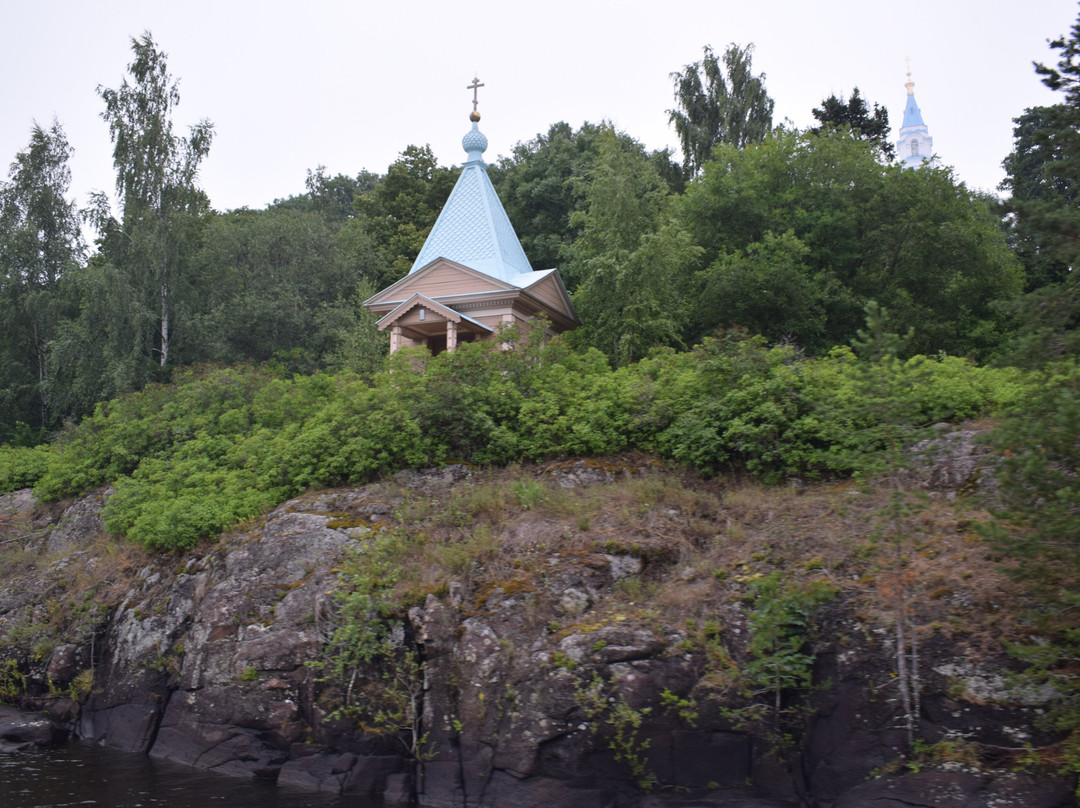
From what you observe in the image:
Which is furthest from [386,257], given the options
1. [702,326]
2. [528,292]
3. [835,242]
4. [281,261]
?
[835,242]

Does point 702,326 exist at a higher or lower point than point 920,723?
higher

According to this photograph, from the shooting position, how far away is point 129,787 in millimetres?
10484

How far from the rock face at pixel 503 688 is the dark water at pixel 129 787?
35 cm

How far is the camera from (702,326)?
23.7 metres

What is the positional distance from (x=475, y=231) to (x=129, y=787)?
1806cm

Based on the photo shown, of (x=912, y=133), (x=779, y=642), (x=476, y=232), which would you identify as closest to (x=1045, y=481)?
(x=779, y=642)

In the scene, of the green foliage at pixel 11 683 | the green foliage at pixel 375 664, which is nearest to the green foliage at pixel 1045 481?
the green foliage at pixel 375 664

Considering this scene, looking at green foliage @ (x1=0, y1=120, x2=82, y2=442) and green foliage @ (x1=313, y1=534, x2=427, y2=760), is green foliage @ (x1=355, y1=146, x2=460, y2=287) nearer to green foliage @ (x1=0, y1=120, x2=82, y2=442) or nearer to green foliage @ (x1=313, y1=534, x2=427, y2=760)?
green foliage @ (x1=0, y1=120, x2=82, y2=442)

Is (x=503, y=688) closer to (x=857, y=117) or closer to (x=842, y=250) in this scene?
(x=842, y=250)

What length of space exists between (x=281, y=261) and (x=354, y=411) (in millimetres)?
17473

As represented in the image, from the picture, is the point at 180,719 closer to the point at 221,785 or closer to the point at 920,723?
the point at 221,785

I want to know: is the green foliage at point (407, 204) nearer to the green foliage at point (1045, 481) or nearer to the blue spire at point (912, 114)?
the green foliage at point (1045, 481)

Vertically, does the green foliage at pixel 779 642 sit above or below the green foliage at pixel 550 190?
below

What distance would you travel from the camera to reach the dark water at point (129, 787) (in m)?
9.91
